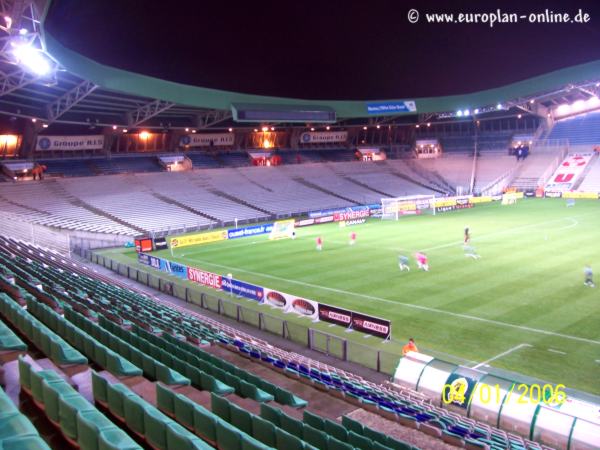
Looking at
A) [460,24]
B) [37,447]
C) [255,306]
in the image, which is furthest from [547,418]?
[460,24]

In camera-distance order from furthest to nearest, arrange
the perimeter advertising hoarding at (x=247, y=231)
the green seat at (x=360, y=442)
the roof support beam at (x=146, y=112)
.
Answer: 1. the roof support beam at (x=146, y=112)
2. the perimeter advertising hoarding at (x=247, y=231)
3. the green seat at (x=360, y=442)

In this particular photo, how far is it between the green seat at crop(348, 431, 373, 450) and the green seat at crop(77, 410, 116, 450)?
3.67 metres

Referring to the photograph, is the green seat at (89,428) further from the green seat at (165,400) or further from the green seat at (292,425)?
the green seat at (292,425)

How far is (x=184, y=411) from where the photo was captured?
20.8 feet

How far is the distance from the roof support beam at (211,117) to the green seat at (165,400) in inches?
2112

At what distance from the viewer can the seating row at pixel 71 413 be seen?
179 inches

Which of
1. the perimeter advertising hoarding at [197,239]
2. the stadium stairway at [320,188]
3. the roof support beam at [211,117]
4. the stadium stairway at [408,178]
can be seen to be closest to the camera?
the perimeter advertising hoarding at [197,239]

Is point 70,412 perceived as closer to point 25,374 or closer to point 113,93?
point 25,374

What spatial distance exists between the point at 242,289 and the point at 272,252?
43.8 feet

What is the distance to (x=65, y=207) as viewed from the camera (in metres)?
49.9

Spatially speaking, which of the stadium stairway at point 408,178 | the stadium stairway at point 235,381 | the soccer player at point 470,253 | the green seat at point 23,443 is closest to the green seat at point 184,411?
the stadium stairway at point 235,381

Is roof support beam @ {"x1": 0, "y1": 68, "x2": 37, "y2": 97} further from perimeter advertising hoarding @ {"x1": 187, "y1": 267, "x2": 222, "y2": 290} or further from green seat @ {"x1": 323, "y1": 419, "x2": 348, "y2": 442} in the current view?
green seat @ {"x1": 323, "y1": 419, "x2": 348, "y2": 442}

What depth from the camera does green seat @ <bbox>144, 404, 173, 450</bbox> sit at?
207 inches

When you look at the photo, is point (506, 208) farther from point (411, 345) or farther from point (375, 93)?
point (411, 345)
